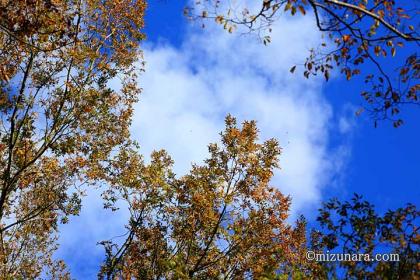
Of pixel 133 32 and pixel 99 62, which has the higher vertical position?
pixel 133 32

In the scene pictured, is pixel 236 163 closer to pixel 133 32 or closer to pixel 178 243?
pixel 178 243

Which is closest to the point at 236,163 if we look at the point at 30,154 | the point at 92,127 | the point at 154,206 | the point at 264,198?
the point at 264,198

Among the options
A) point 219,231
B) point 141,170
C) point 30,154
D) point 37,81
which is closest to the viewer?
point 30,154

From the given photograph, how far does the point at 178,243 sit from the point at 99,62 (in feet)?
25.5

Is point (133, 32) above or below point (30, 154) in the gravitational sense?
above

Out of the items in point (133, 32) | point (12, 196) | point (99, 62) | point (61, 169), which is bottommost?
point (12, 196)

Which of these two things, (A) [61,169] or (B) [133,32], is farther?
(B) [133,32]

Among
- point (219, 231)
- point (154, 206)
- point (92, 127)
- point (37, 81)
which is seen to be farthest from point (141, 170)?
point (37, 81)

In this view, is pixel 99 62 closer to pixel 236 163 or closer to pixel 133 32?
pixel 133 32

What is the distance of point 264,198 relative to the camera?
1789 cm

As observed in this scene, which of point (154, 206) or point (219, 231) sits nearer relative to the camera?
point (219, 231)

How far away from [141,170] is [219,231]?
4099 millimetres

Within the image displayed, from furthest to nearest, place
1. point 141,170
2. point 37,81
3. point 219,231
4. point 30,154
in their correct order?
point 141,170 < point 219,231 < point 37,81 < point 30,154

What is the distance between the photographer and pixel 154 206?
61.8 ft
